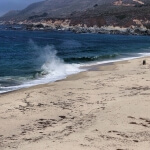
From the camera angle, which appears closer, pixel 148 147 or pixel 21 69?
pixel 148 147

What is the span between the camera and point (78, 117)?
13.3m

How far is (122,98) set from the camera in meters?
16.3

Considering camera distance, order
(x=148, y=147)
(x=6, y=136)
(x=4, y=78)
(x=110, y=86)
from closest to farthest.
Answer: (x=148, y=147) < (x=6, y=136) < (x=110, y=86) < (x=4, y=78)

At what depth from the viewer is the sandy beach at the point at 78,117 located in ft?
35.0

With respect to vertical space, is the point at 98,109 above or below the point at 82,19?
below

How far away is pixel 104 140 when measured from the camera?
1083cm

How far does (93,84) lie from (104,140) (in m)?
9.73

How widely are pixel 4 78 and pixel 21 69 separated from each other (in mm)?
5045

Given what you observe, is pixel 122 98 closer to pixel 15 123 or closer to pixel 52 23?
pixel 15 123

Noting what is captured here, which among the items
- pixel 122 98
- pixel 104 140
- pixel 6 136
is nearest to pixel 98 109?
pixel 122 98

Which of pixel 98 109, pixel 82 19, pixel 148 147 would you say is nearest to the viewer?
pixel 148 147

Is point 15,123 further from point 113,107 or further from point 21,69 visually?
point 21,69

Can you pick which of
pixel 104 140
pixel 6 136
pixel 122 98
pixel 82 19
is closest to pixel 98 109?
pixel 122 98

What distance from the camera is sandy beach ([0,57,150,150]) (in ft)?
35.0
